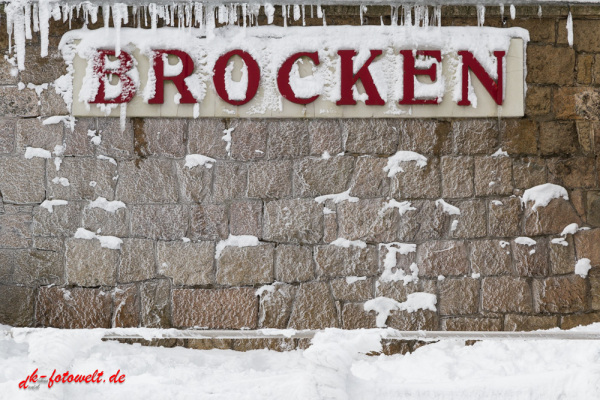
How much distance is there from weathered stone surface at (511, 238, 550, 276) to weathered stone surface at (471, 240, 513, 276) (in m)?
0.05

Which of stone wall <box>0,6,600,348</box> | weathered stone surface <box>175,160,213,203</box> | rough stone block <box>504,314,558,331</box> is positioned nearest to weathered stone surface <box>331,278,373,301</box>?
stone wall <box>0,6,600,348</box>

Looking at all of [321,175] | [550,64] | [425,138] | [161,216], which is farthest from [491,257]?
[161,216]

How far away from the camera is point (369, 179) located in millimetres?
4082

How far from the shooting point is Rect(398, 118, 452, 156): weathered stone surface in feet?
13.4

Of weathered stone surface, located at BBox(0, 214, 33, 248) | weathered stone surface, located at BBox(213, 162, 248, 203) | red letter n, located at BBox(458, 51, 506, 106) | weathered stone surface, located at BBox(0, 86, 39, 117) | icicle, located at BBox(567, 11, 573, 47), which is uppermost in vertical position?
icicle, located at BBox(567, 11, 573, 47)

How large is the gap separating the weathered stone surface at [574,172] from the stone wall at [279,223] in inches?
0.8

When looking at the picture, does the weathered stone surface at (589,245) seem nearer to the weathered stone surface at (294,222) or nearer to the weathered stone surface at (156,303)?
the weathered stone surface at (294,222)

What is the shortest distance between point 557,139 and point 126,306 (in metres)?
3.23

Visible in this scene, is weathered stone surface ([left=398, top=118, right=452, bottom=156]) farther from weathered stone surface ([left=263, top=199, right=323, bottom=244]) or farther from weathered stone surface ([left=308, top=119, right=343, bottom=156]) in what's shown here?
weathered stone surface ([left=263, top=199, right=323, bottom=244])

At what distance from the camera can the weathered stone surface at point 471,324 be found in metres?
4.05

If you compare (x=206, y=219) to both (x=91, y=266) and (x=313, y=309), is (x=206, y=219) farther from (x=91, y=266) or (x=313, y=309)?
(x=313, y=309)

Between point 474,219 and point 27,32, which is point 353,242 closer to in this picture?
point 474,219

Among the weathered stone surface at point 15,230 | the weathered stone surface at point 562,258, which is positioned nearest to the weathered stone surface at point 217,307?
the weathered stone surface at point 15,230

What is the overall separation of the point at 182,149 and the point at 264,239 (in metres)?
0.85
